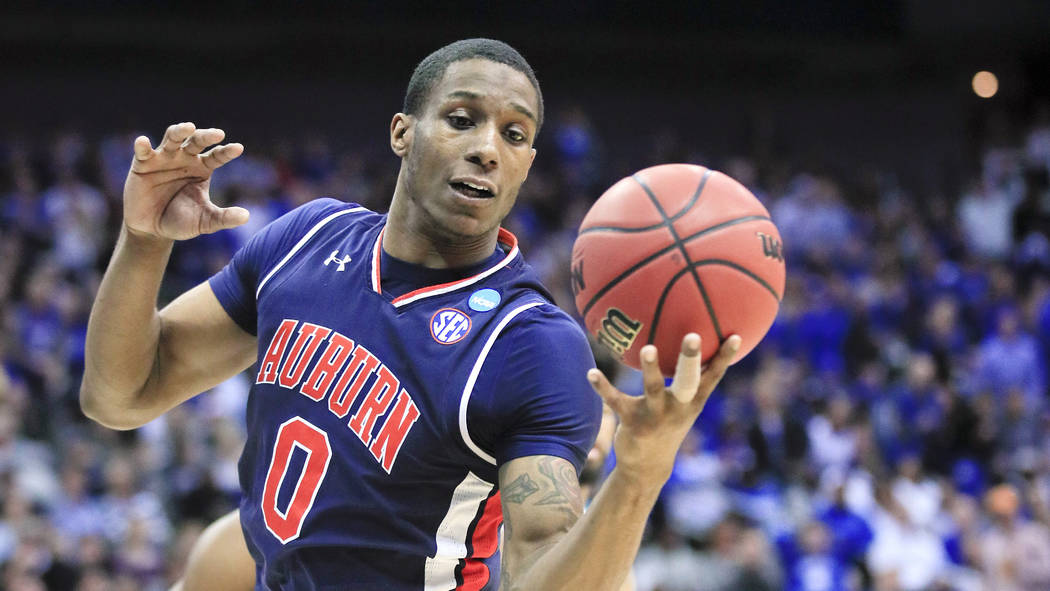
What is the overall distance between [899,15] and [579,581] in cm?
1836

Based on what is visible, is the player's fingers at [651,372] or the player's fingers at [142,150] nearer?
the player's fingers at [651,372]

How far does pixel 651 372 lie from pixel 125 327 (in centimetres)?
182

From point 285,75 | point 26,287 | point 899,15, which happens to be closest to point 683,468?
point 26,287

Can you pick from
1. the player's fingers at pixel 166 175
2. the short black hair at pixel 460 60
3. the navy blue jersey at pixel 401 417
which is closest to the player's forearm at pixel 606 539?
the navy blue jersey at pixel 401 417

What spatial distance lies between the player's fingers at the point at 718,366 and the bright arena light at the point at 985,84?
19060mm

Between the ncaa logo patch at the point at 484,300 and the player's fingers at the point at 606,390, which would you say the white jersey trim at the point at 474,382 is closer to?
the ncaa logo patch at the point at 484,300

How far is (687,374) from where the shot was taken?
253 cm

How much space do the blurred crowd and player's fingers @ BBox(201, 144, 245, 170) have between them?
5808 mm

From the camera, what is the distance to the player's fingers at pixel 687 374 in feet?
8.21

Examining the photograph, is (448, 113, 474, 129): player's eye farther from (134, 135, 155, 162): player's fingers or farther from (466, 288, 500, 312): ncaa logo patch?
(134, 135, 155, 162): player's fingers

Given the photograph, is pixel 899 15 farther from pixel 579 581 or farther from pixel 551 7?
pixel 579 581

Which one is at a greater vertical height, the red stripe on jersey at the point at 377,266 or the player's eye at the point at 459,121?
the player's eye at the point at 459,121

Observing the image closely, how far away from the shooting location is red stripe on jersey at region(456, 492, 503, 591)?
10.8 feet

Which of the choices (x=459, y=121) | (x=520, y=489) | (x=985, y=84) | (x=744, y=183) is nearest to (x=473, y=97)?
(x=459, y=121)
